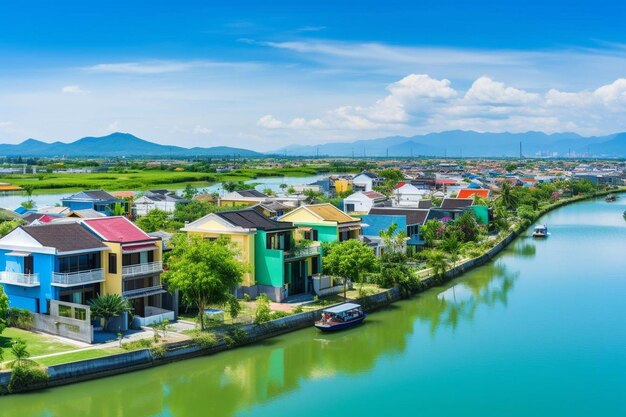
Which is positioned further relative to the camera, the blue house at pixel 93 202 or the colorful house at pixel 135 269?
the blue house at pixel 93 202

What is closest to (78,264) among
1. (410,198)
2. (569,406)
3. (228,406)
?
(228,406)

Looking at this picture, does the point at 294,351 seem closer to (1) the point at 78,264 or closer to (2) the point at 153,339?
(2) the point at 153,339

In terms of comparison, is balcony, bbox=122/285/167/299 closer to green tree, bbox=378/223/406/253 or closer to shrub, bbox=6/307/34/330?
shrub, bbox=6/307/34/330

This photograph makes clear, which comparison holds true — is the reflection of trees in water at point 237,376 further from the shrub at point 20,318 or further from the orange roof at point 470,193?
the orange roof at point 470,193

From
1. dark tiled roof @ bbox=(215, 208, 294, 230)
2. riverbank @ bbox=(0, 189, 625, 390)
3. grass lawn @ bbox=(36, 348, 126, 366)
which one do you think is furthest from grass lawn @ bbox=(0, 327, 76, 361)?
dark tiled roof @ bbox=(215, 208, 294, 230)

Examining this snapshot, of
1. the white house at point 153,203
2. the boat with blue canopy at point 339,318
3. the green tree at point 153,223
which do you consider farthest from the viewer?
the white house at point 153,203

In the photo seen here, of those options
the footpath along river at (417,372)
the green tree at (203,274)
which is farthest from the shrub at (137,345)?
the green tree at (203,274)
